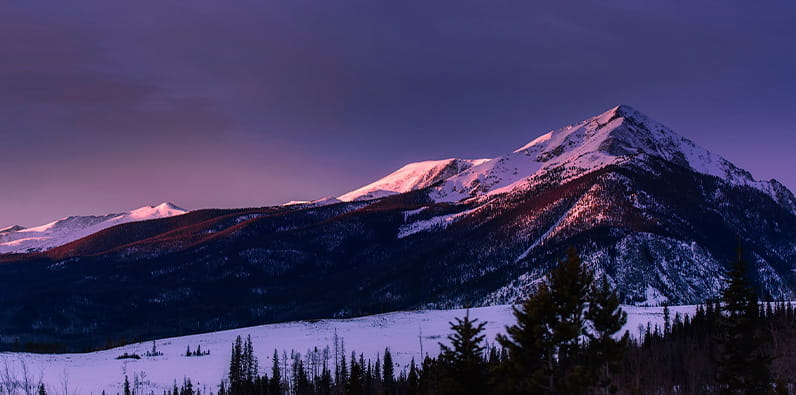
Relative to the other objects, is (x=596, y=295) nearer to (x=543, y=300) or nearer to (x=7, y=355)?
(x=543, y=300)

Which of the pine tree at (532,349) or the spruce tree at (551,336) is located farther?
the pine tree at (532,349)

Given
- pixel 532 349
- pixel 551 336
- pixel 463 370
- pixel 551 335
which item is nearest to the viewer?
pixel 551 336

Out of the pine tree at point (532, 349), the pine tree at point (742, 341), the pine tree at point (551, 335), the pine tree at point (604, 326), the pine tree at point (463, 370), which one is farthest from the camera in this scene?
the pine tree at point (742, 341)

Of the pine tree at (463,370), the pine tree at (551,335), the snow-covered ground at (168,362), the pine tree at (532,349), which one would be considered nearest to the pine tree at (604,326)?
the pine tree at (551,335)

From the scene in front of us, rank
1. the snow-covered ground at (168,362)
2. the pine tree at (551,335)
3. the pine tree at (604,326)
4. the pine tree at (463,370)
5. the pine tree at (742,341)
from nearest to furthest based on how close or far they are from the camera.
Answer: the pine tree at (551,335)
the pine tree at (463,370)
the pine tree at (604,326)
the pine tree at (742,341)
the snow-covered ground at (168,362)

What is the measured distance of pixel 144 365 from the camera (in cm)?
16825

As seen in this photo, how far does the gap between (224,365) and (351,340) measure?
38704 mm

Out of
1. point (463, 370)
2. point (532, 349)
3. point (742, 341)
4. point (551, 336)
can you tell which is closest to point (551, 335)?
point (551, 336)

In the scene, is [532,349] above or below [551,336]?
below

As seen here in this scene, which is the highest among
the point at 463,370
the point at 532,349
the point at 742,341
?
the point at 532,349

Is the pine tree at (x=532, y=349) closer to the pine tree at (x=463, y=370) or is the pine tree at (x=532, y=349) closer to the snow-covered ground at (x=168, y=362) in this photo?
the pine tree at (x=463, y=370)

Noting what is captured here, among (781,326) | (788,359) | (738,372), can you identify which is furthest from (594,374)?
(781,326)

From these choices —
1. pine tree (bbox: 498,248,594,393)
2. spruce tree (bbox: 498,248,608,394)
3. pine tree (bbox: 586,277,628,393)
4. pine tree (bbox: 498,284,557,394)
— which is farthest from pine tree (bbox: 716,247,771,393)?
pine tree (bbox: 498,284,557,394)

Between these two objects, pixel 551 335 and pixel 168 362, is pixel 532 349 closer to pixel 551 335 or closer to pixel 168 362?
pixel 551 335
